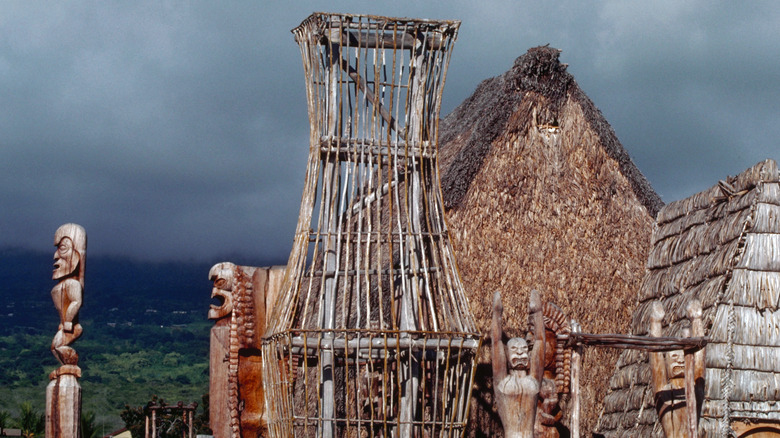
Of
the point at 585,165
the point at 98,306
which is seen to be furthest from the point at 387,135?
the point at 98,306

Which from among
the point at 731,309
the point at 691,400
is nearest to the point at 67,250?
the point at 691,400

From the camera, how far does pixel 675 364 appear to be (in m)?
10.1

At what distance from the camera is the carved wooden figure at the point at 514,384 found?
28.4 feet

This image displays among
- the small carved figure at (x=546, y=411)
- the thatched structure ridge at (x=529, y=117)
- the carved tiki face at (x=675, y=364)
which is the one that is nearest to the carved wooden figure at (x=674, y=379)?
the carved tiki face at (x=675, y=364)

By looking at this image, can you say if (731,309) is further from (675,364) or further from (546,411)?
(546,411)

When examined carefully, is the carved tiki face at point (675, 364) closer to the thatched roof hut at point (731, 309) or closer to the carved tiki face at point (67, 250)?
the thatched roof hut at point (731, 309)

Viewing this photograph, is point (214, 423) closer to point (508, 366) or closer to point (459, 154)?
point (508, 366)

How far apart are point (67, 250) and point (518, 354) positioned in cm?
408

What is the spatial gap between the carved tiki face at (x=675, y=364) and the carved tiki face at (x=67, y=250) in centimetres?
539

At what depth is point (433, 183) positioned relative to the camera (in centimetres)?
1010

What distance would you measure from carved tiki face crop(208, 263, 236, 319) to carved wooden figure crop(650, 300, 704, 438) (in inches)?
151

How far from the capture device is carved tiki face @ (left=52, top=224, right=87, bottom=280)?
9773mm

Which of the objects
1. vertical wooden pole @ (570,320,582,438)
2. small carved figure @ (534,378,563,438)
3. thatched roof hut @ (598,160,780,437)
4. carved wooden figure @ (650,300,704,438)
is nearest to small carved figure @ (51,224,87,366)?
small carved figure @ (534,378,563,438)

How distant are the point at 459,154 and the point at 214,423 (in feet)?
14.9
